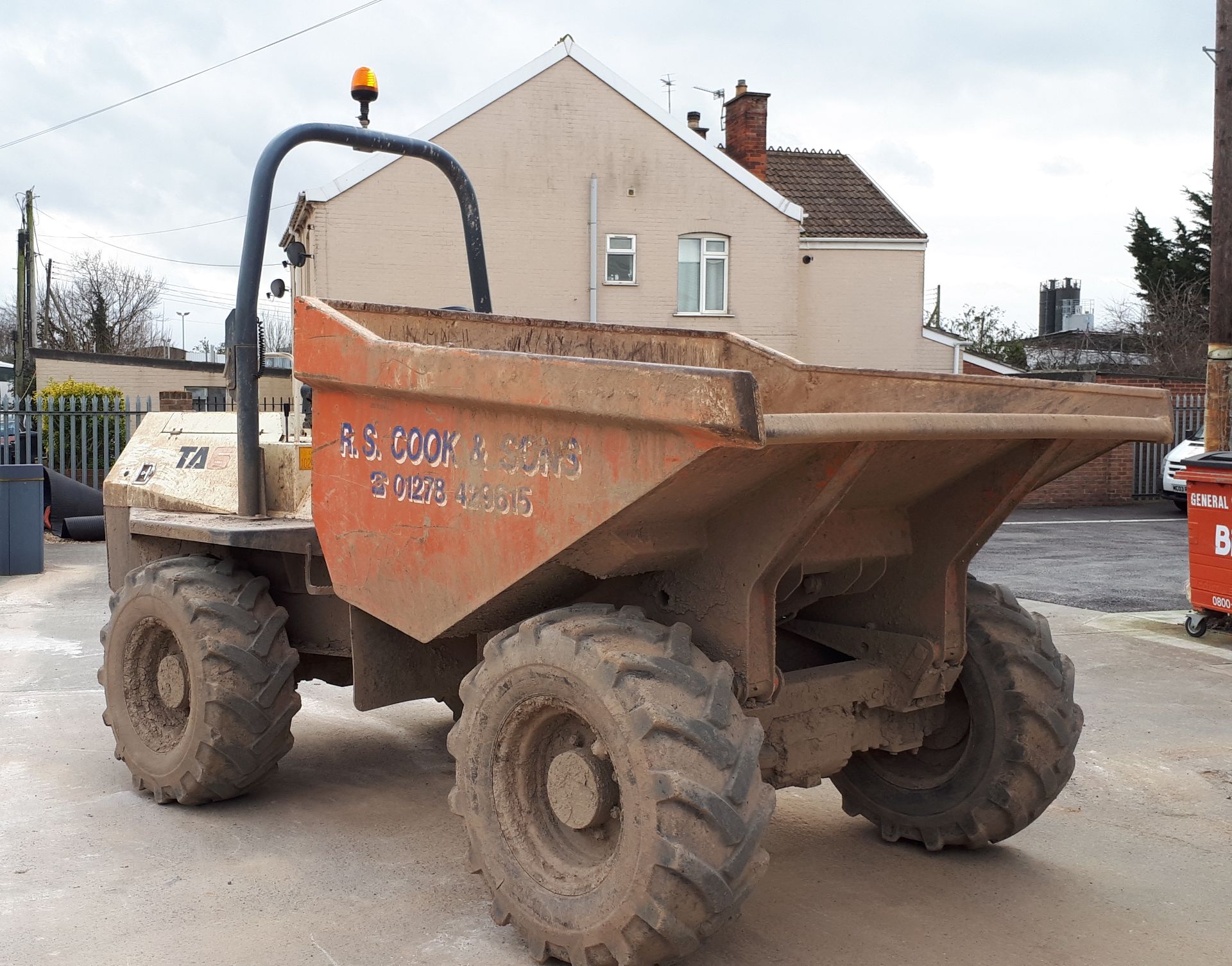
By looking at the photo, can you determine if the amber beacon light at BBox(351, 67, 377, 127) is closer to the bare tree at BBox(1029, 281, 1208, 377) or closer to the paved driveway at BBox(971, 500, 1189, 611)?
the paved driveway at BBox(971, 500, 1189, 611)

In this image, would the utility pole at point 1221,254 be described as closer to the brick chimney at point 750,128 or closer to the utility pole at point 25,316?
the brick chimney at point 750,128

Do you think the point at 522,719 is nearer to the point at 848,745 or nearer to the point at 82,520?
the point at 848,745

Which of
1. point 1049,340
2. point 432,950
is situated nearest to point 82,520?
point 432,950

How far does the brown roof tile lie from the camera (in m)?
24.6

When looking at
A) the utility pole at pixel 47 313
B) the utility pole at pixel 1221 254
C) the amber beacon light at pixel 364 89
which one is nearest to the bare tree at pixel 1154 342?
the utility pole at pixel 1221 254

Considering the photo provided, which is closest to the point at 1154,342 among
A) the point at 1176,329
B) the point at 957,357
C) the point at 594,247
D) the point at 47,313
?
the point at 1176,329

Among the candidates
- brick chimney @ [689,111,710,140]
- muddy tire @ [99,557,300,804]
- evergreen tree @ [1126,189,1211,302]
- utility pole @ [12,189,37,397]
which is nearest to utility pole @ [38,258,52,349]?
utility pole @ [12,189,37,397]

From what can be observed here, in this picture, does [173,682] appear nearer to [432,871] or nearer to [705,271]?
[432,871]

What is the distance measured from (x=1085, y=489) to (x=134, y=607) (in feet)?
62.9

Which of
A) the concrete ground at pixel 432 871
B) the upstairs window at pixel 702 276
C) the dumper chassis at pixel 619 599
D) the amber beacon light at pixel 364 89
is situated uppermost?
Answer: the upstairs window at pixel 702 276

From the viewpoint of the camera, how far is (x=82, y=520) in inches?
582

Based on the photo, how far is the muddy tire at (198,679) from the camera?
A: 451 centimetres

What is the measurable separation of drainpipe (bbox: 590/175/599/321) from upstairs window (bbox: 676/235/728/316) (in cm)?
167

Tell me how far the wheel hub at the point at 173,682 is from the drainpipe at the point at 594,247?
18.1 meters
